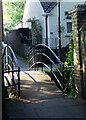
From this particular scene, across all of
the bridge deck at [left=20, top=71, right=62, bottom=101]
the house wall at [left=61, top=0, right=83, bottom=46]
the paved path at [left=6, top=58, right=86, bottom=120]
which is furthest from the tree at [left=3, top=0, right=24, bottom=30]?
the paved path at [left=6, top=58, right=86, bottom=120]

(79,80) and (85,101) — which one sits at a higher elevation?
(79,80)

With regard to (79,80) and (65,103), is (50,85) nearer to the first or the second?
(79,80)

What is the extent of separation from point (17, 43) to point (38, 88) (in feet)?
45.8

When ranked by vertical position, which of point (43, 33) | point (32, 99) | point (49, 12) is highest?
point (49, 12)

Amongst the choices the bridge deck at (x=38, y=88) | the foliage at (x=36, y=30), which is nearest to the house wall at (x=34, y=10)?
the foliage at (x=36, y=30)

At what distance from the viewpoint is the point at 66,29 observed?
54.0 ft

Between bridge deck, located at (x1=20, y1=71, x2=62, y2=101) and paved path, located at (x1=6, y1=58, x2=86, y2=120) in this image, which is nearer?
paved path, located at (x1=6, y1=58, x2=86, y2=120)

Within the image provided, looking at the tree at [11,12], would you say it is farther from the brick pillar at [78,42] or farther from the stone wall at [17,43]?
the brick pillar at [78,42]

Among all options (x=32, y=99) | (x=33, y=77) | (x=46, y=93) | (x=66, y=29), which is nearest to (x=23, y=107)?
(x=32, y=99)

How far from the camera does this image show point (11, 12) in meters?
28.5

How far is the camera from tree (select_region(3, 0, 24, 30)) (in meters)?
27.6

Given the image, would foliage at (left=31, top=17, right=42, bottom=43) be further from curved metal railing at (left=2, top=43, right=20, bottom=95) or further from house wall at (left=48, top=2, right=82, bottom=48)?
curved metal railing at (left=2, top=43, right=20, bottom=95)

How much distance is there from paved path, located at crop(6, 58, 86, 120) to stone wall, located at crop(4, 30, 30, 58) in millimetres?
10893

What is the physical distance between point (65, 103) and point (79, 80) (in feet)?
3.08
